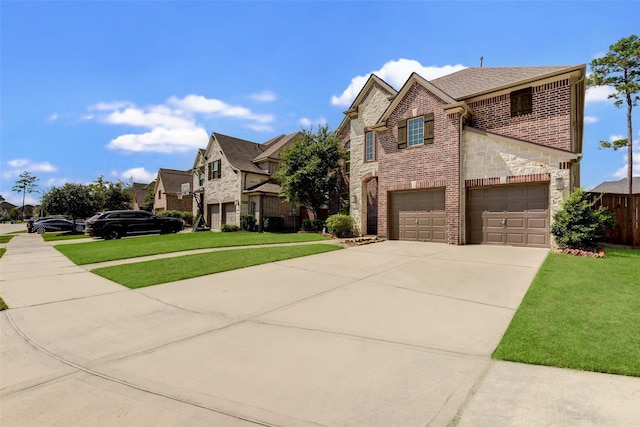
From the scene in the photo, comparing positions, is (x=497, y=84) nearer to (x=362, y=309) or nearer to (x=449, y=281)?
(x=449, y=281)

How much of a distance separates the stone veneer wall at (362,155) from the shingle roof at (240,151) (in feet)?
35.1

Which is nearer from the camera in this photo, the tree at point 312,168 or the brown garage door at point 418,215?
the brown garage door at point 418,215

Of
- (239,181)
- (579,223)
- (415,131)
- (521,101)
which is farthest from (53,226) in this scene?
(579,223)

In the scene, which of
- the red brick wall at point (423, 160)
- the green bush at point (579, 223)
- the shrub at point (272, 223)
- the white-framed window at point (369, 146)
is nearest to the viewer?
the green bush at point (579, 223)

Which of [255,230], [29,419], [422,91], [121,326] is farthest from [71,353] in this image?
[255,230]

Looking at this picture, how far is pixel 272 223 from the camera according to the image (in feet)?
79.6

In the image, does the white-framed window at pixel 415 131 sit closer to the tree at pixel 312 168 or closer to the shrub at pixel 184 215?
the tree at pixel 312 168

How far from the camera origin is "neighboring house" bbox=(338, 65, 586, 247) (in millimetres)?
12062

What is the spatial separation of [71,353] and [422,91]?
1584 centimetres

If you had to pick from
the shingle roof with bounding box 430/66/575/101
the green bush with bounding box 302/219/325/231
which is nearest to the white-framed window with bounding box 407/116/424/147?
the shingle roof with bounding box 430/66/575/101

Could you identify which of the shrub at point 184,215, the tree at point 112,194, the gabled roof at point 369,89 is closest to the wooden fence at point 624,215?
the gabled roof at point 369,89

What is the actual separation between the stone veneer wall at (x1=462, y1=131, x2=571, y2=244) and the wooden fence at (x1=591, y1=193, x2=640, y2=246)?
1384 mm

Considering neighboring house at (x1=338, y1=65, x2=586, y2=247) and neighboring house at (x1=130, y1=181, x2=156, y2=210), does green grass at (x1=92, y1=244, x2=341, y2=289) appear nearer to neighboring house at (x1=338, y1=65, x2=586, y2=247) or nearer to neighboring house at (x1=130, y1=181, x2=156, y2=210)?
neighboring house at (x1=338, y1=65, x2=586, y2=247)

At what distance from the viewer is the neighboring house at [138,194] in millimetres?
49219
